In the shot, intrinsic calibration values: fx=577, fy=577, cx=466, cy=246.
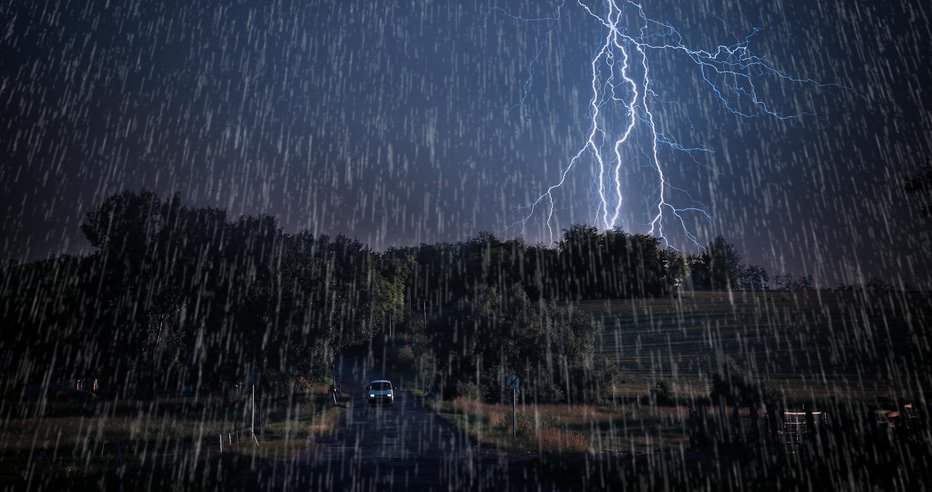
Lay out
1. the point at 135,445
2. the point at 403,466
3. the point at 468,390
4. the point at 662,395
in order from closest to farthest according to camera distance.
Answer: the point at 403,466 < the point at 135,445 < the point at 662,395 < the point at 468,390

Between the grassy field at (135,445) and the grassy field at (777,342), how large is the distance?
22792 mm

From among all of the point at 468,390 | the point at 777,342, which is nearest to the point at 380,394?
the point at 468,390

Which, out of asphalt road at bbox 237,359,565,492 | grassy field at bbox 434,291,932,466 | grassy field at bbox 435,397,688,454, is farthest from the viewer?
grassy field at bbox 434,291,932,466

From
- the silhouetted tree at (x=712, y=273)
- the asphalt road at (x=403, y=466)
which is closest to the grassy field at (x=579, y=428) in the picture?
the asphalt road at (x=403, y=466)

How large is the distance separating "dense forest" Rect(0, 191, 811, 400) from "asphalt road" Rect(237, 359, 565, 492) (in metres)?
6.46

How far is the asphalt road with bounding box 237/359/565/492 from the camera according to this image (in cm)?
1185

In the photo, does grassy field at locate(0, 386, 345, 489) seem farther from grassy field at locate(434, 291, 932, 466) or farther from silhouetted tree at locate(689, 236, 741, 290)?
silhouetted tree at locate(689, 236, 741, 290)

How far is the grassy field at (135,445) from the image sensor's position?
13266 mm

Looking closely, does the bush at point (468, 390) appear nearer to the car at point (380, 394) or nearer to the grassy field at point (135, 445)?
the car at point (380, 394)

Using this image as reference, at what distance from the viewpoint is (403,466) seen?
14570mm

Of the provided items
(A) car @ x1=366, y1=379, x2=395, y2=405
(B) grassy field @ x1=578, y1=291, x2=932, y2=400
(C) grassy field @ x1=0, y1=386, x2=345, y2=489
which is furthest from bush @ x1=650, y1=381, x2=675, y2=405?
(C) grassy field @ x1=0, y1=386, x2=345, y2=489

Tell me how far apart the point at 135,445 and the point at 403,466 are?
1167 cm

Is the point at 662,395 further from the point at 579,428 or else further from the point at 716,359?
the point at 716,359

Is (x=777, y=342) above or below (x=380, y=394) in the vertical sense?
above
